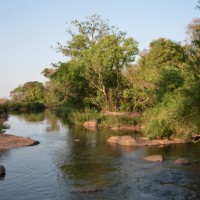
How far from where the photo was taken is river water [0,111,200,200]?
665 inches

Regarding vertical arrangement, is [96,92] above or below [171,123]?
above

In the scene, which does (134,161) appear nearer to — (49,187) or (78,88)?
(49,187)

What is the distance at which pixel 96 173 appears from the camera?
2055cm

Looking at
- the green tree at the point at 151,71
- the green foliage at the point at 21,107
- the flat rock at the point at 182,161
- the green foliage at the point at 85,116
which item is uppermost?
the green tree at the point at 151,71

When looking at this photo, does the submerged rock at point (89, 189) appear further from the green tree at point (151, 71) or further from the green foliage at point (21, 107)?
the green foliage at point (21, 107)

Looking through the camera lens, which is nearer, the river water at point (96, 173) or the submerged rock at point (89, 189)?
the river water at point (96, 173)

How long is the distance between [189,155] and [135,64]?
1052 inches

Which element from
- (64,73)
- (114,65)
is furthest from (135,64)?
(64,73)

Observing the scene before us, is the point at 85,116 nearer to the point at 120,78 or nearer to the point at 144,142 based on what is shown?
A: the point at 120,78

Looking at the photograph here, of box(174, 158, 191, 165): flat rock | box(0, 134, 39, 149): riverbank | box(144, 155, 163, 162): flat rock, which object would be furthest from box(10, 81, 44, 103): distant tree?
box(174, 158, 191, 165): flat rock

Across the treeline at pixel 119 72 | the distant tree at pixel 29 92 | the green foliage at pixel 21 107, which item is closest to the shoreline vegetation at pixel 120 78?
the treeline at pixel 119 72

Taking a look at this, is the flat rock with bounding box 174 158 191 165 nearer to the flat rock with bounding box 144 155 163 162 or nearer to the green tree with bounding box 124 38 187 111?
the flat rock with bounding box 144 155 163 162

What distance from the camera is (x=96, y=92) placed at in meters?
52.5

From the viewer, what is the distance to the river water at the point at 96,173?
1689 cm
